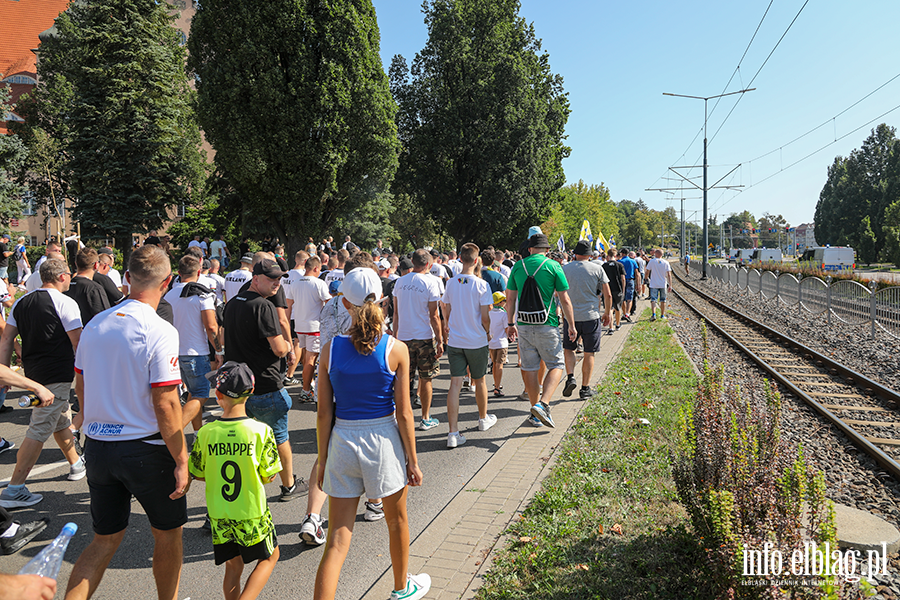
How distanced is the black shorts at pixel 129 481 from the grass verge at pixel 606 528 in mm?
1910

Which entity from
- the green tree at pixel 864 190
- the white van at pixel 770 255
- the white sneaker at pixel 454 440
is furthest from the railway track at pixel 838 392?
the green tree at pixel 864 190

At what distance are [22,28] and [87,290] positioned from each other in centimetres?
7944

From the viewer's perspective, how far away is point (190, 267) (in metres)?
6.11

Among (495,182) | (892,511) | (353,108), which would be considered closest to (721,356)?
(892,511)

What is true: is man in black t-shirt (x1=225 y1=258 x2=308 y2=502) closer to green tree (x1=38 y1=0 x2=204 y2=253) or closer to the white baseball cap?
the white baseball cap

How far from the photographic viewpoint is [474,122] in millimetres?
35594

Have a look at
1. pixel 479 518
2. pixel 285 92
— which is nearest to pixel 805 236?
pixel 285 92

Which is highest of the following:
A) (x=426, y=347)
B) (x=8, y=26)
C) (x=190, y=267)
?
(x=8, y=26)

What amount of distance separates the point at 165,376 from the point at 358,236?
38022mm

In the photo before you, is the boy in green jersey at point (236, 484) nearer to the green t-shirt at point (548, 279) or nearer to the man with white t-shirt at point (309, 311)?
the green t-shirt at point (548, 279)

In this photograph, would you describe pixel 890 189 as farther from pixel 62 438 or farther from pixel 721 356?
pixel 62 438

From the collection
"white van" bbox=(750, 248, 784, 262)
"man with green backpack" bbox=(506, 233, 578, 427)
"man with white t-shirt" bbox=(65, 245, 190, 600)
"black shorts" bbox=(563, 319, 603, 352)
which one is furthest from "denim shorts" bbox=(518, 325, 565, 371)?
"white van" bbox=(750, 248, 784, 262)

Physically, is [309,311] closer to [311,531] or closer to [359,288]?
[311,531]

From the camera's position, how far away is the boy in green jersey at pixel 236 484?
10.7ft
